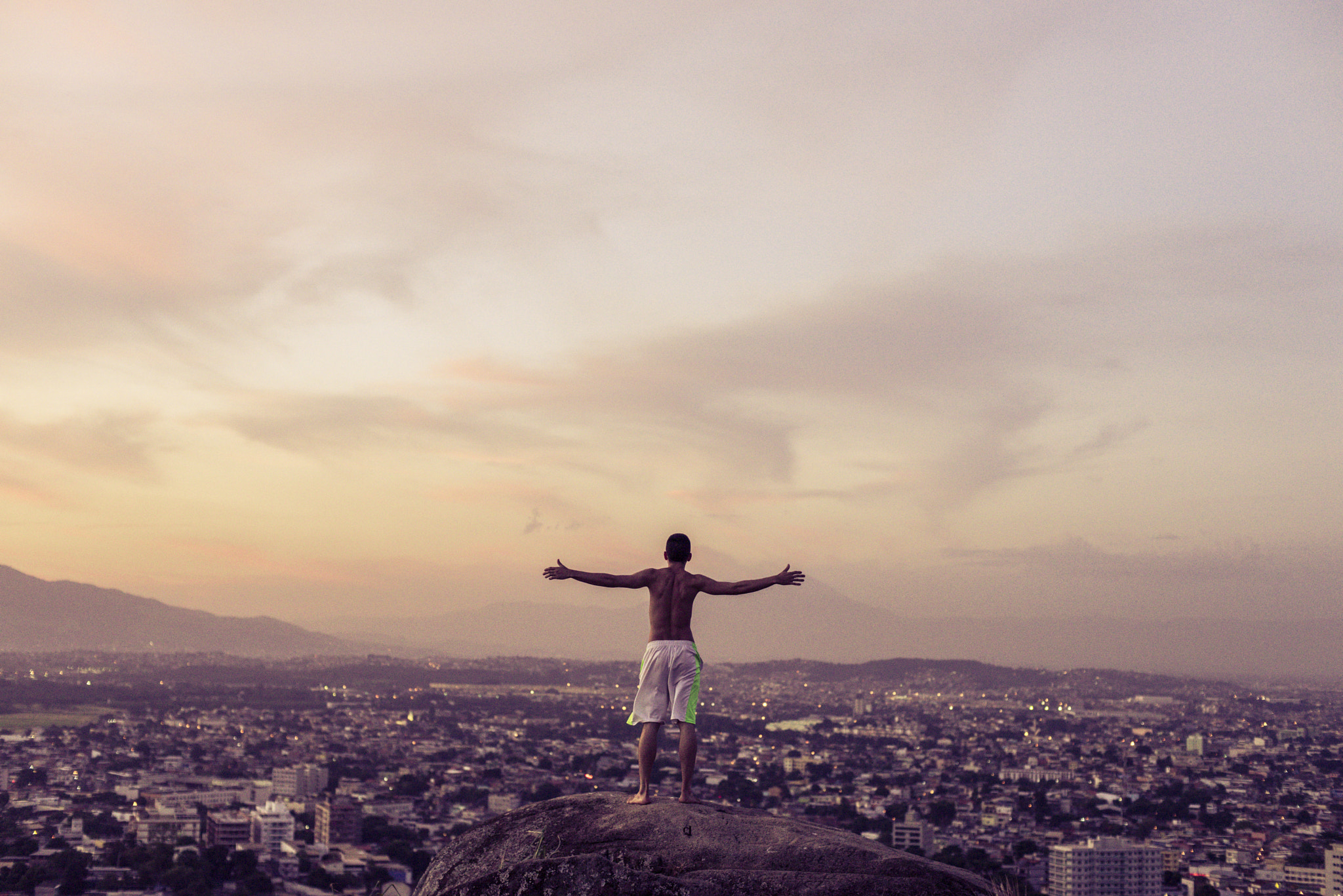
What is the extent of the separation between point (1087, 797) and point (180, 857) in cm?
4979

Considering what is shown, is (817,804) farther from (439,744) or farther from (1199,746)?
(1199,746)

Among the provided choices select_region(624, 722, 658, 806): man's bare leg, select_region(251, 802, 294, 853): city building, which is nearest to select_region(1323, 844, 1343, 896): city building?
select_region(251, 802, 294, 853): city building

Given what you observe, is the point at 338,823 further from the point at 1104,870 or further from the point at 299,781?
the point at 1104,870

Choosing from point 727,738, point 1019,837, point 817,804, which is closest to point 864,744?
point 727,738

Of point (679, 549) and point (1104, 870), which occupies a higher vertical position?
point (679, 549)

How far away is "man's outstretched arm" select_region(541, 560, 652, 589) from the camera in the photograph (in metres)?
9.84

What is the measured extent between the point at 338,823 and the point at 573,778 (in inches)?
643

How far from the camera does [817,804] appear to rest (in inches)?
2598

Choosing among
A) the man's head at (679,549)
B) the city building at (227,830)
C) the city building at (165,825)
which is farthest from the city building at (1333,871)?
the man's head at (679,549)

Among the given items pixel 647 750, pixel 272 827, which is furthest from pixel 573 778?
pixel 647 750

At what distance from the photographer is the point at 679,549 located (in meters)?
9.73

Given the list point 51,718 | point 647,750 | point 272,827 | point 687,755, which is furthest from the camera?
point 51,718

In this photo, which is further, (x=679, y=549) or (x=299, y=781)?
(x=299, y=781)

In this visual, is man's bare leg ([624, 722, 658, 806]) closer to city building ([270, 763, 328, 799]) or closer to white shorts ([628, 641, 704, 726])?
white shorts ([628, 641, 704, 726])
